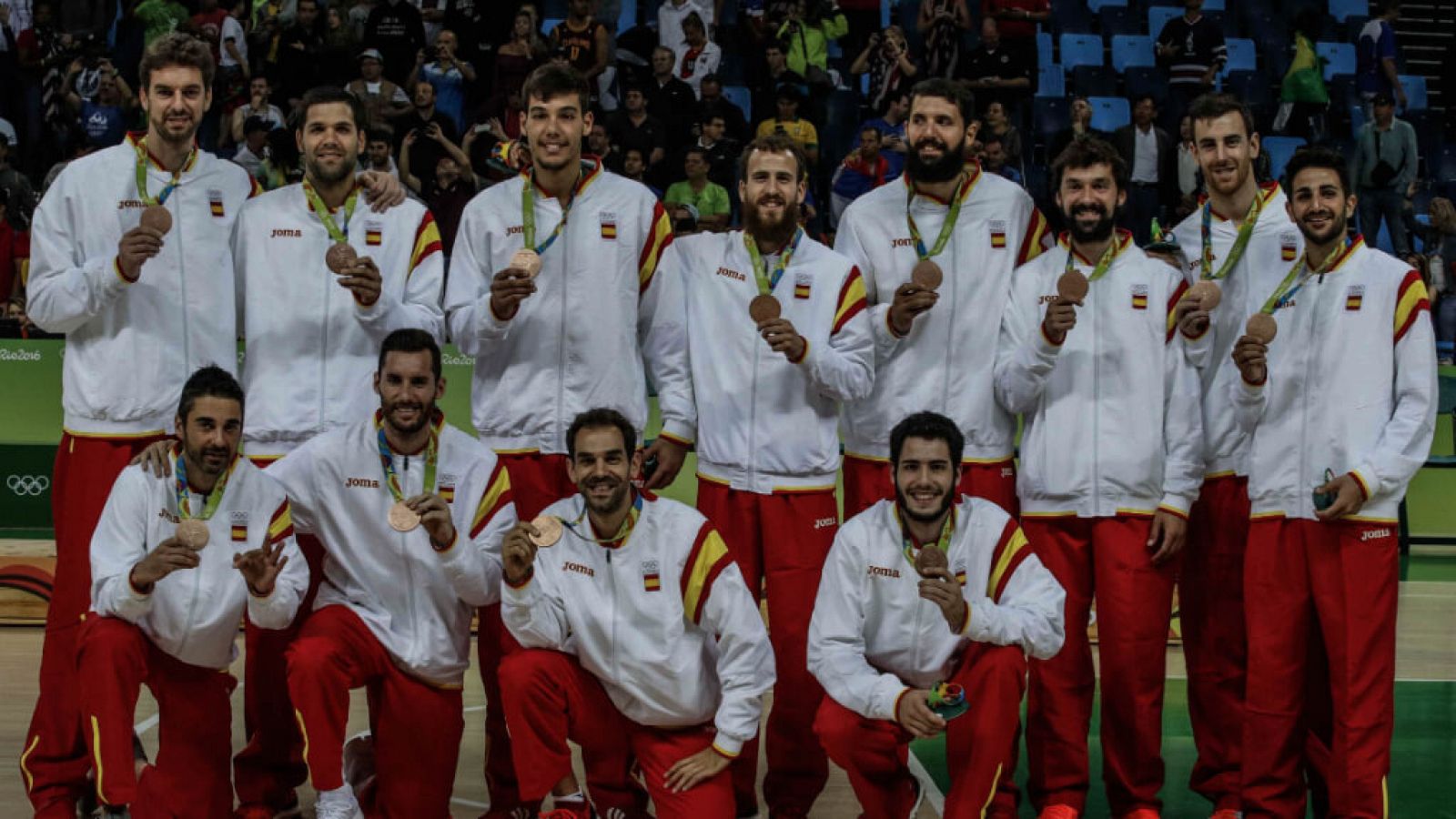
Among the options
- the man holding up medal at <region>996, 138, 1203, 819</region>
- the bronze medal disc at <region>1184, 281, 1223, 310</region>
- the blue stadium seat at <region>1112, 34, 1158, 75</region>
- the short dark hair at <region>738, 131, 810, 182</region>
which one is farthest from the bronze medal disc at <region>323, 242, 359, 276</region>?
the blue stadium seat at <region>1112, 34, 1158, 75</region>

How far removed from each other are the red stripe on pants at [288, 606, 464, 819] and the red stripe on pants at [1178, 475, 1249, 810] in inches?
118

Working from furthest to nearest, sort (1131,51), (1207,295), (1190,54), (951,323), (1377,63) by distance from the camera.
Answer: (1131,51), (1377,63), (1190,54), (951,323), (1207,295)

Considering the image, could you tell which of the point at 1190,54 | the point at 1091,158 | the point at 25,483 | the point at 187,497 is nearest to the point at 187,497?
the point at 187,497

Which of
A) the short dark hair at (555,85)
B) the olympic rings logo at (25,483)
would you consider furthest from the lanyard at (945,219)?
the olympic rings logo at (25,483)

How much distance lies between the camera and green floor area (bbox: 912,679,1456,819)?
22.7 feet

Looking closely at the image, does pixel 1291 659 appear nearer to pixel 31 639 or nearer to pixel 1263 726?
pixel 1263 726

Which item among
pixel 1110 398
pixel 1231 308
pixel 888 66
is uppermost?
pixel 888 66

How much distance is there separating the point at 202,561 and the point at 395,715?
0.92 m

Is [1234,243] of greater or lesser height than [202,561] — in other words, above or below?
above

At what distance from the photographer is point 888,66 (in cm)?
1662

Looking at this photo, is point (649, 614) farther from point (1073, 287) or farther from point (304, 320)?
point (1073, 287)

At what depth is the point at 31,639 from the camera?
962 cm

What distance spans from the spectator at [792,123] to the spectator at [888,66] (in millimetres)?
991

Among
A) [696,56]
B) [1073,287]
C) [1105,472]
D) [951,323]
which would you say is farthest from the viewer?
[696,56]
